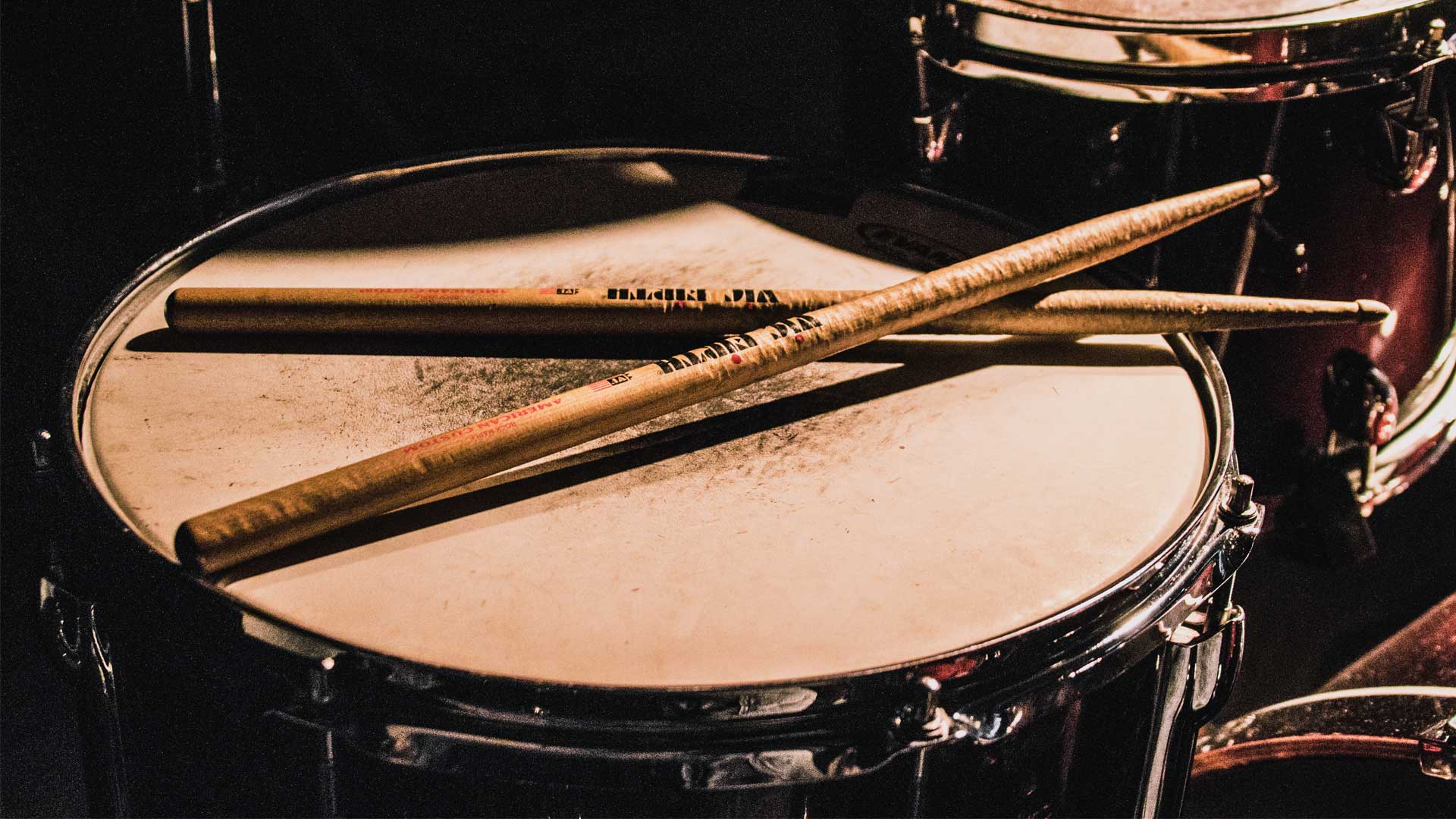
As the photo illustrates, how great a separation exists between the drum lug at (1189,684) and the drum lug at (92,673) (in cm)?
59

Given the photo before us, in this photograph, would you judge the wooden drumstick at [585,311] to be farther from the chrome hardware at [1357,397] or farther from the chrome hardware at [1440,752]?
the chrome hardware at [1357,397]

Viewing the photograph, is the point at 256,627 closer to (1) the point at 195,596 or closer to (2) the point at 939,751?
(1) the point at 195,596

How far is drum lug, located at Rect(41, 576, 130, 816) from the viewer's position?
2.15 ft

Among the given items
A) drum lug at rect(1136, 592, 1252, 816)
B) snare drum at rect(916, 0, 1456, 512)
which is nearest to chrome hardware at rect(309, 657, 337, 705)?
drum lug at rect(1136, 592, 1252, 816)

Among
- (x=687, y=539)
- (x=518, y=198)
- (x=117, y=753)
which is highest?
(x=518, y=198)

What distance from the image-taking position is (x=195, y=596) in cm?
54

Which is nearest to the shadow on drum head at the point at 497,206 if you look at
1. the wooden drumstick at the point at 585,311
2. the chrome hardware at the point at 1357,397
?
the wooden drumstick at the point at 585,311

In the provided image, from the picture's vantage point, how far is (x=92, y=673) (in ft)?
2.19

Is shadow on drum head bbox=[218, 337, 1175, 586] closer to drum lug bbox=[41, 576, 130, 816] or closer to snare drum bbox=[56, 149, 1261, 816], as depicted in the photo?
snare drum bbox=[56, 149, 1261, 816]

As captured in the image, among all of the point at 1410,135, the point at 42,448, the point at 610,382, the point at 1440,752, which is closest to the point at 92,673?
the point at 42,448

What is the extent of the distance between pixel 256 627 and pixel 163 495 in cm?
13

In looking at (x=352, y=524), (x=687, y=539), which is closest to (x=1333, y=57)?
(x=687, y=539)

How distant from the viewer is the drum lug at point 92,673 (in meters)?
0.66

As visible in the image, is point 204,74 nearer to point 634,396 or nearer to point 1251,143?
point 634,396
